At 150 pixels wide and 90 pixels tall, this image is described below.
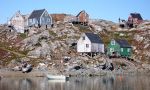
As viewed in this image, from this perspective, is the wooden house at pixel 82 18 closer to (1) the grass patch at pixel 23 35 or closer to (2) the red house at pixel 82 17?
(2) the red house at pixel 82 17

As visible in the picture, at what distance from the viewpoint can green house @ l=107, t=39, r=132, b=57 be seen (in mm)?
156125

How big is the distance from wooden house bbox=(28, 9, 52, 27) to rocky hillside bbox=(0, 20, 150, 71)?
5.19m

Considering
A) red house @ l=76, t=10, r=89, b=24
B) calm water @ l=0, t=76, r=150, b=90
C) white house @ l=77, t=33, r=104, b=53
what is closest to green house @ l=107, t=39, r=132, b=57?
white house @ l=77, t=33, r=104, b=53

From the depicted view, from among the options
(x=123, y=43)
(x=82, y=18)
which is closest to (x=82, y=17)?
(x=82, y=18)

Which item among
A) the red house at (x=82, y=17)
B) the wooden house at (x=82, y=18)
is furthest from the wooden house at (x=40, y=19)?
the red house at (x=82, y=17)

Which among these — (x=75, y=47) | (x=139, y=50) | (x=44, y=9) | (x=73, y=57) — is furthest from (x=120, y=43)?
(x=44, y=9)

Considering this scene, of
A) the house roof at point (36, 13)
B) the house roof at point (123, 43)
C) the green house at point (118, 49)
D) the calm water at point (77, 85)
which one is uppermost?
the house roof at point (36, 13)

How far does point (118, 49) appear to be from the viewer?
156125 mm

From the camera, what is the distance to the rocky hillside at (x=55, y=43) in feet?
456

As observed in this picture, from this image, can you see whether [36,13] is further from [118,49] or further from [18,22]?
[118,49]

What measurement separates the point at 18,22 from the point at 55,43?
1636 inches

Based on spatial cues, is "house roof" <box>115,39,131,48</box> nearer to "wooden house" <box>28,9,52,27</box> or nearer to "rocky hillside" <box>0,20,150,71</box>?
"rocky hillside" <box>0,20,150,71</box>

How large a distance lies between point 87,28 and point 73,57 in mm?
46829

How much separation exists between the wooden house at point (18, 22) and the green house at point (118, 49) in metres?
47.2
